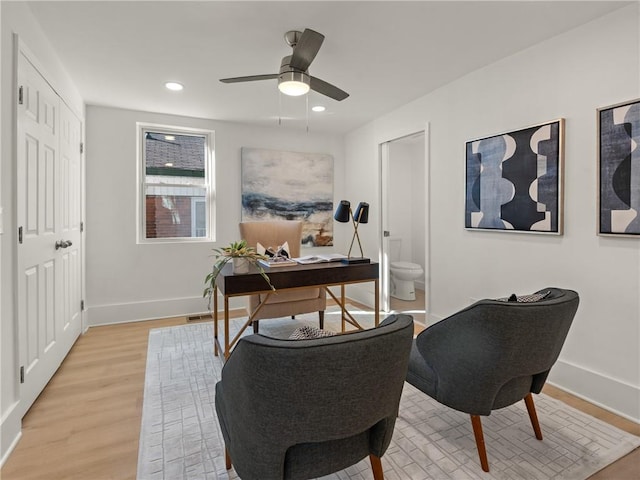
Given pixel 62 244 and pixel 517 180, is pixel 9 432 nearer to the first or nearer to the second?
pixel 62 244

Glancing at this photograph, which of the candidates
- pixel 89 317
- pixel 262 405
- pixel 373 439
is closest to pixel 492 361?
pixel 373 439

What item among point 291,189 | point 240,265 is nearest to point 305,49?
Answer: point 240,265

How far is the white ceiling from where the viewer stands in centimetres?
199

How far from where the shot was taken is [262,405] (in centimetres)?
97

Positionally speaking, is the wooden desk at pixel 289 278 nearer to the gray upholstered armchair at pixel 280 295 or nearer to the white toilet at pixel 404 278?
the gray upholstered armchair at pixel 280 295

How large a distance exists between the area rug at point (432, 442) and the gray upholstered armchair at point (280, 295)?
733mm

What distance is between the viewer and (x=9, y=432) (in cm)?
169

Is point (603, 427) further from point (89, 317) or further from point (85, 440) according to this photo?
point (89, 317)

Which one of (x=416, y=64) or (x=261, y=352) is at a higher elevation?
(x=416, y=64)

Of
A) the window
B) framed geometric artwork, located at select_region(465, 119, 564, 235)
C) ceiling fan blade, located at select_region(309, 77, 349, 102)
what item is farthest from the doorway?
ceiling fan blade, located at select_region(309, 77, 349, 102)

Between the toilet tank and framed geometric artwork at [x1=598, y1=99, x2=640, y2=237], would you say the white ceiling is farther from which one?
the toilet tank

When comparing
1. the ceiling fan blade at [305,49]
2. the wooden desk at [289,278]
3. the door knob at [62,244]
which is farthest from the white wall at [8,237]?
the ceiling fan blade at [305,49]

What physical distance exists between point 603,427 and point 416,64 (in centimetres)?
278

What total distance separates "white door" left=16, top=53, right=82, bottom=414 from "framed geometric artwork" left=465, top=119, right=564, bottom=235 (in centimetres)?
322
